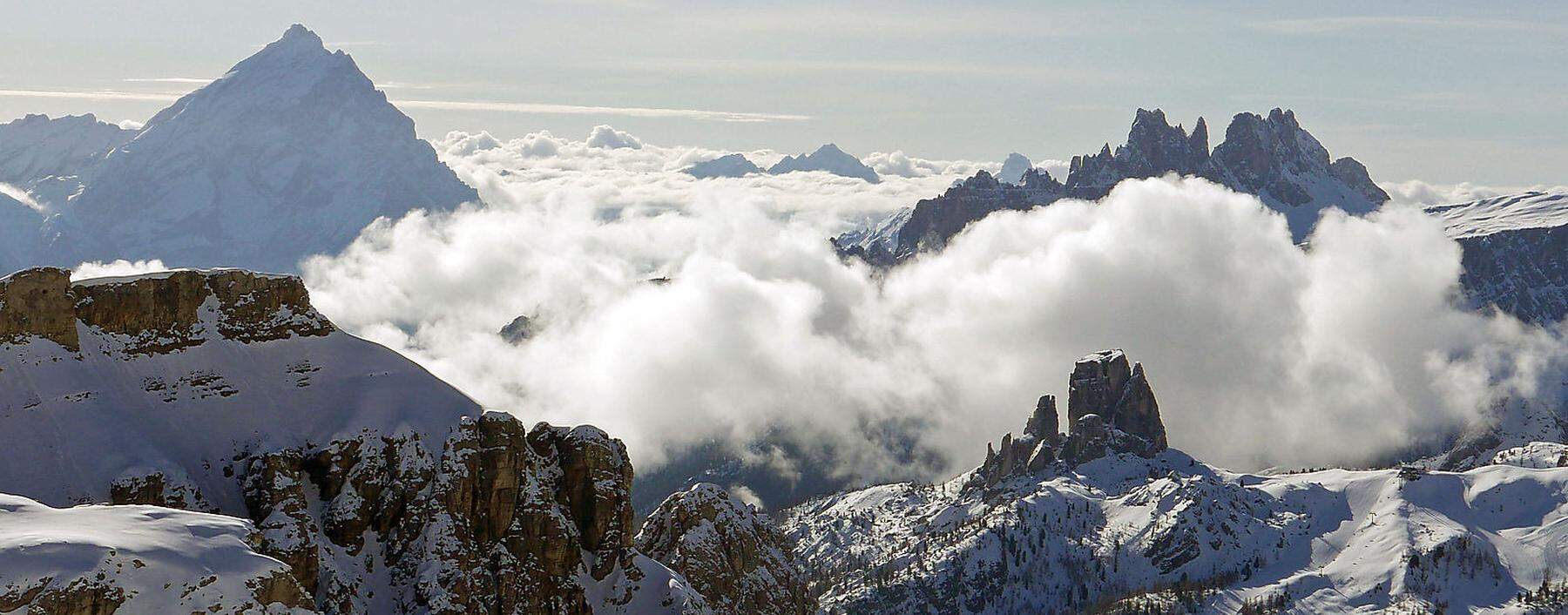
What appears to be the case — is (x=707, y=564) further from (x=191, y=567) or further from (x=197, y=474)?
(x=191, y=567)

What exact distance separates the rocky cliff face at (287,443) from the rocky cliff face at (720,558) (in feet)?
109

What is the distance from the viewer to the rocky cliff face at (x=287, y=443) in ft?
414

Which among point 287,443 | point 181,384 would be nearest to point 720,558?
point 287,443

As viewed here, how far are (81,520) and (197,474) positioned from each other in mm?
28419

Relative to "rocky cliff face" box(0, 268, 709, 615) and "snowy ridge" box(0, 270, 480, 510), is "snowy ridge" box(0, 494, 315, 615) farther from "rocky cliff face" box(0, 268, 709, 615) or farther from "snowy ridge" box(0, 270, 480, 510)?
"snowy ridge" box(0, 270, 480, 510)

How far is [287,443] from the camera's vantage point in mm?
135125

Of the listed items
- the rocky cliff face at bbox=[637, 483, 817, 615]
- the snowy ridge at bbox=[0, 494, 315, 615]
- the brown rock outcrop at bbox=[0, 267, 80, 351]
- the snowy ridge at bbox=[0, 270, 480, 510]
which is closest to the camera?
the snowy ridge at bbox=[0, 494, 315, 615]

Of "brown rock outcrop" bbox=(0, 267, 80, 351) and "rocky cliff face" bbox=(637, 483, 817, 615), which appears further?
"rocky cliff face" bbox=(637, 483, 817, 615)

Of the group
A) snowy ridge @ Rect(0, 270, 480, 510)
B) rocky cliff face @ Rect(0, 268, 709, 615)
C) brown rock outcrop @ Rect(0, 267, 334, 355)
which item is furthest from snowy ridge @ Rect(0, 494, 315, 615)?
brown rock outcrop @ Rect(0, 267, 334, 355)

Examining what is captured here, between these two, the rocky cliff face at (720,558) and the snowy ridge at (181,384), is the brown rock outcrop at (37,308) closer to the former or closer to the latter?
the snowy ridge at (181,384)

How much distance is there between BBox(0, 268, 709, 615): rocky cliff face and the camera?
414ft

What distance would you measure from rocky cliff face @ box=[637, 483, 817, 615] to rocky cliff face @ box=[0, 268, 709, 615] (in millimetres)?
33318

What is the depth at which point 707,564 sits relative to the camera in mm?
187625

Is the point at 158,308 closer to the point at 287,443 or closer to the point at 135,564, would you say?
the point at 287,443
